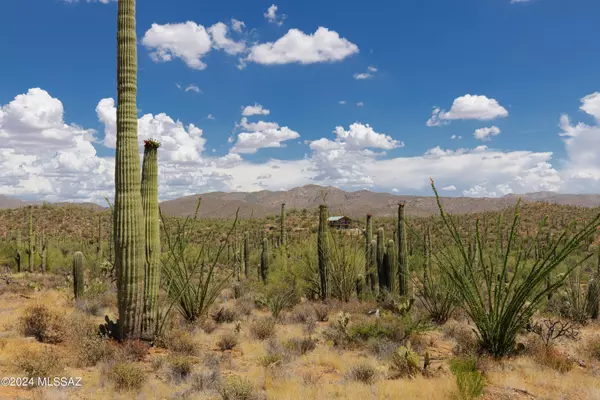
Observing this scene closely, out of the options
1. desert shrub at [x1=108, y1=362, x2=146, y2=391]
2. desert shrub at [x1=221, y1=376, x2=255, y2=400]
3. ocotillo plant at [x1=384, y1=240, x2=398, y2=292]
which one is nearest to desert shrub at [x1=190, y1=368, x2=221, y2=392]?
desert shrub at [x1=221, y1=376, x2=255, y2=400]

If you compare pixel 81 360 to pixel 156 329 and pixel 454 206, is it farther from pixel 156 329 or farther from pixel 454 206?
pixel 454 206

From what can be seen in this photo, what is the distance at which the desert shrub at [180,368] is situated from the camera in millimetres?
7231

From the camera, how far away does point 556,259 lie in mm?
6797

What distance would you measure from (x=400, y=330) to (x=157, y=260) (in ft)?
18.8

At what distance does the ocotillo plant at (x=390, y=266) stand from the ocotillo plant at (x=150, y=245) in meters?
8.39

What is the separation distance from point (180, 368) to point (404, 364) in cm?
402

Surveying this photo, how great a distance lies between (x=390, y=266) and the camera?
48.5 feet

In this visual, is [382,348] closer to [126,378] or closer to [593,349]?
[593,349]

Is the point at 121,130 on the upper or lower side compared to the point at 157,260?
upper

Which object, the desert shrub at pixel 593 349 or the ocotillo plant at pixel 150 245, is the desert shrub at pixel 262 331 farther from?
the desert shrub at pixel 593 349

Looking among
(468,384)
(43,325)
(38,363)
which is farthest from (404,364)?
(43,325)

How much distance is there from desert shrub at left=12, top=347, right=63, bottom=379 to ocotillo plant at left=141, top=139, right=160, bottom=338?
176 centimetres

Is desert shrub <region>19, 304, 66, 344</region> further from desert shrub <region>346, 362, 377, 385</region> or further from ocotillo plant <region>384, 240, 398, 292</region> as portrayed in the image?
ocotillo plant <region>384, 240, 398, 292</region>

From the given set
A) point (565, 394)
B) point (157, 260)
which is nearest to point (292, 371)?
point (157, 260)
